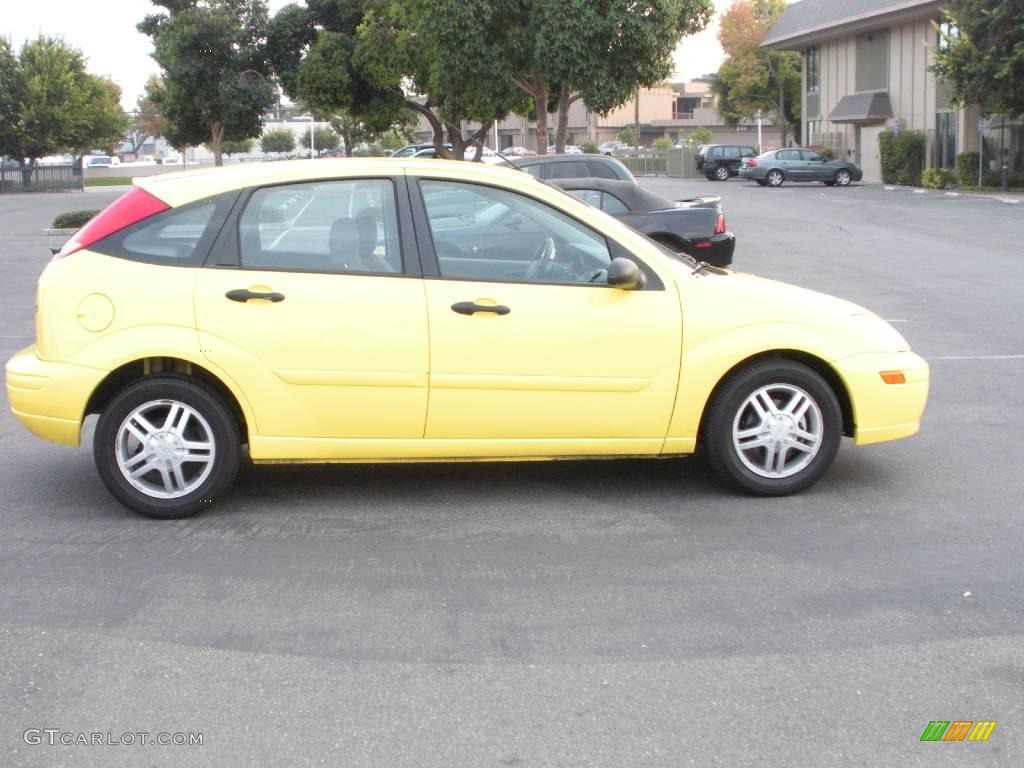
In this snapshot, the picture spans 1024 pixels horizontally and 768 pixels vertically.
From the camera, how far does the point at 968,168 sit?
41.3m

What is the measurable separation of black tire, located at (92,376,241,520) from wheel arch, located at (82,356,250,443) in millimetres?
49

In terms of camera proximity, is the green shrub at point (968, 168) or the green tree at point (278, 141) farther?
the green tree at point (278, 141)

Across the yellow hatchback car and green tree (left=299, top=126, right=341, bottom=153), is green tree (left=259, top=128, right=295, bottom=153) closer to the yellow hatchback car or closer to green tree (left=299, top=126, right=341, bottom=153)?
green tree (left=299, top=126, right=341, bottom=153)

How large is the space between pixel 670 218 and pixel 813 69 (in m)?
46.5

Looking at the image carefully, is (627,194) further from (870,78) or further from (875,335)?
(870,78)

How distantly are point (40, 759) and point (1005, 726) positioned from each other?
2.84m

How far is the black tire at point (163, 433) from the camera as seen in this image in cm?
590

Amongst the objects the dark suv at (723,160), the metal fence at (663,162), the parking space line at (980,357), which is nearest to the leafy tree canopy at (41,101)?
the metal fence at (663,162)

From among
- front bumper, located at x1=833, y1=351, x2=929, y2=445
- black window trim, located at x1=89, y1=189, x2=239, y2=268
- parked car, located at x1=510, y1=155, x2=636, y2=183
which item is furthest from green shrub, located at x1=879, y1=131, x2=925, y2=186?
black window trim, located at x1=89, y1=189, x2=239, y2=268

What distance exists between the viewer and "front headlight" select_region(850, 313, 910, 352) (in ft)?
20.8

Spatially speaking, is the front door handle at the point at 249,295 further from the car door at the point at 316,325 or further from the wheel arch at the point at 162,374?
the wheel arch at the point at 162,374

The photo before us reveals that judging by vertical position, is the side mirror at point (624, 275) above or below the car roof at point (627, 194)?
below

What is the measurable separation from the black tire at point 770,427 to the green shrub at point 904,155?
1638 inches

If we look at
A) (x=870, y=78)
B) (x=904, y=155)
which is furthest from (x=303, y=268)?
(x=870, y=78)
